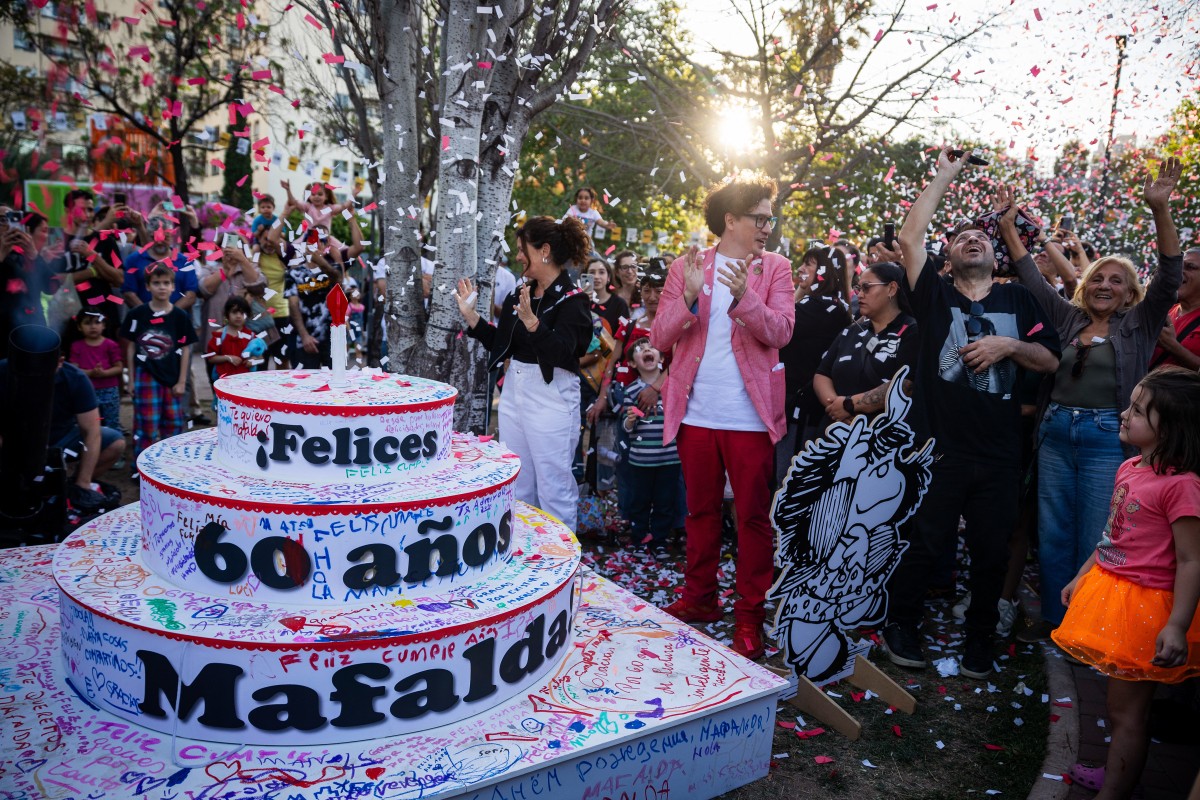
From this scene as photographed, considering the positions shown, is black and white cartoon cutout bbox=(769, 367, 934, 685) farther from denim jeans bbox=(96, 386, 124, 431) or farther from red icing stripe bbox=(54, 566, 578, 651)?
denim jeans bbox=(96, 386, 124, 431)

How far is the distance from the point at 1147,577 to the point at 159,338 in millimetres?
7227

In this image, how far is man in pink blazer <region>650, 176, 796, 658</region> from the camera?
14.9ft

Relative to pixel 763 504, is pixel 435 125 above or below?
above

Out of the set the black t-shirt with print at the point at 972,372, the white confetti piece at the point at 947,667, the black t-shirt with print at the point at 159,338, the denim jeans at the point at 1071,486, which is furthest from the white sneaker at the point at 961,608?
the black t-shirt with print at the point at 159,338

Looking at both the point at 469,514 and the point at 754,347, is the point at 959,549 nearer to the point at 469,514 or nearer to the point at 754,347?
the point at 754,347

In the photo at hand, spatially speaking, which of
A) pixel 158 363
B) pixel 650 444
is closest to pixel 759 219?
pixel 650 444

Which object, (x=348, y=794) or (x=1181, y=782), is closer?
(x=348, y=794)

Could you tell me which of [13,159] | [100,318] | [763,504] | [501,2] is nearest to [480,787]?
[763,504]

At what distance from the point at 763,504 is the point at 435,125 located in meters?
7.90

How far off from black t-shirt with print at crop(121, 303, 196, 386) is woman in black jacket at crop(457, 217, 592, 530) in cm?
355

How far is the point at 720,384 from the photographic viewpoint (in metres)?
4.60

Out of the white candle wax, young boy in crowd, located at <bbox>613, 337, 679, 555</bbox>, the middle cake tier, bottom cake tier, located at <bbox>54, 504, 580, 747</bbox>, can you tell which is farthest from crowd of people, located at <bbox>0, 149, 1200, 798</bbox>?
Result: bottom cake tier, located at <bbox>54, 504, 580, 747</bbox>

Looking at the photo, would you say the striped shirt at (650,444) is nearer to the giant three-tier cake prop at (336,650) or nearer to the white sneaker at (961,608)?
the white sneaker at (961,608)

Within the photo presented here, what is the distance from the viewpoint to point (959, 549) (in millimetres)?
6801
